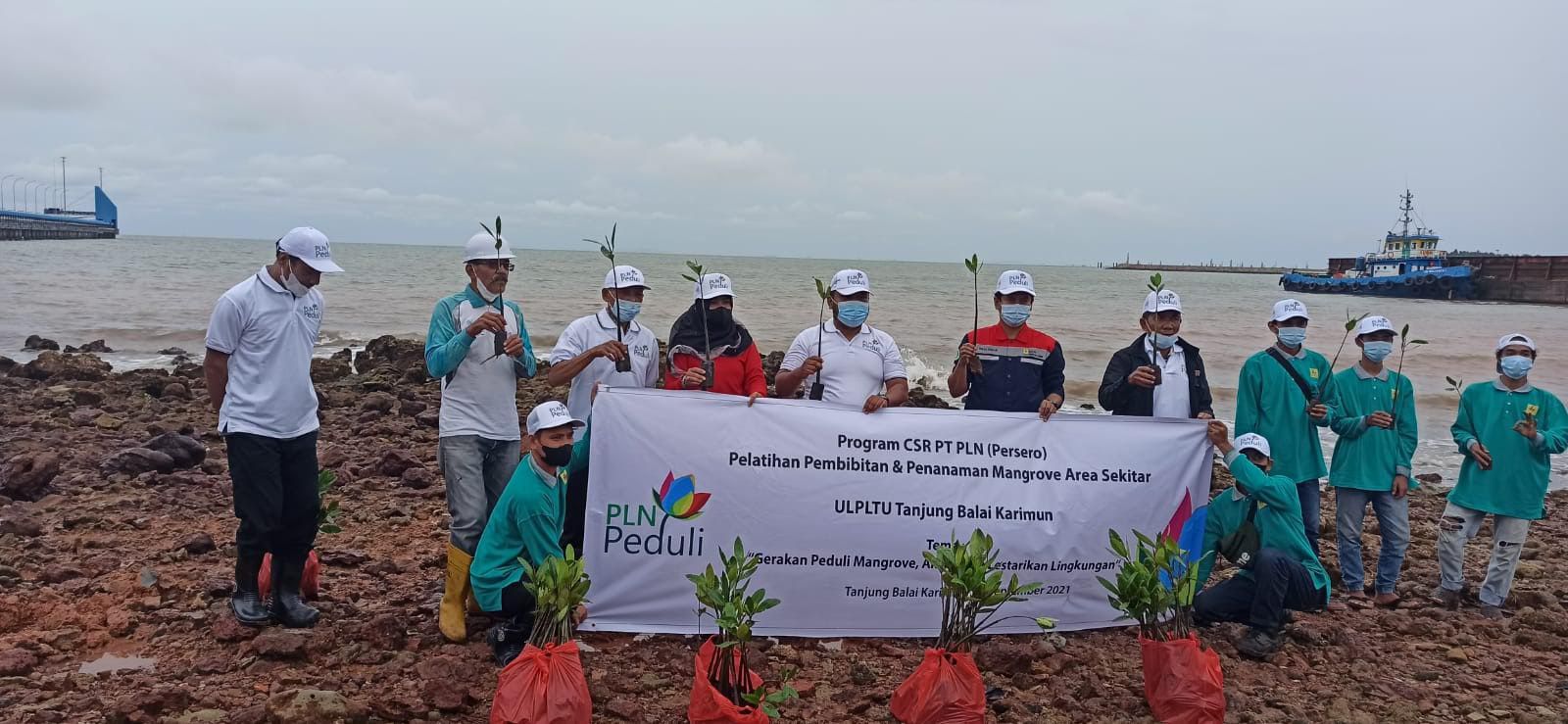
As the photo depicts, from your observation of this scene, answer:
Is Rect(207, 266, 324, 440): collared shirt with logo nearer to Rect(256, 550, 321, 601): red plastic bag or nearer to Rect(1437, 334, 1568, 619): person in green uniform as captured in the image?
Rect(256, 550, 321, 601): red plastic bag

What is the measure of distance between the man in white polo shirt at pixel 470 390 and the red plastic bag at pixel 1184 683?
10.7 feet

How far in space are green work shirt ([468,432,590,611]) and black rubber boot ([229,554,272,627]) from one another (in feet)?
3.97

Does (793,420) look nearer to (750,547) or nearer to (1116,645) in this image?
(750,547)

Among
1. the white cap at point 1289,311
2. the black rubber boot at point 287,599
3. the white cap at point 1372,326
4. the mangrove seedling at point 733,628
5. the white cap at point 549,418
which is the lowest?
the black rubber boot at point 287,599

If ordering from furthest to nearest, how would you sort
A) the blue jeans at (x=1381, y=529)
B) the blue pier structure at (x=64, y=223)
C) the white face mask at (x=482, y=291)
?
the blue pier structure at (x=64, y=223) < the blue jeans at (x=1381, y=529) < the white face mask at (x=482, y=291)

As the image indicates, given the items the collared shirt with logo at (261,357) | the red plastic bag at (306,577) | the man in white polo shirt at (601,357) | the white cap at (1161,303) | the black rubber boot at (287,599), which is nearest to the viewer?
the collared shirt with logo at (261,357)

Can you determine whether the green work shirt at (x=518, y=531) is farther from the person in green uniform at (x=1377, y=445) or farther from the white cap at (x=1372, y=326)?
the white cap at (x=1372, y=326)

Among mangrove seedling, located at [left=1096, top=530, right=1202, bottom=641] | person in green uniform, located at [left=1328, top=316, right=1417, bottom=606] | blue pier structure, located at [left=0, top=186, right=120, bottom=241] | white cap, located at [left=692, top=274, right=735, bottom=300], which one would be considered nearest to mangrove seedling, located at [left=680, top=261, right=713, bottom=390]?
white cap, located at [left=692, top=274, right=735, bottom=300]

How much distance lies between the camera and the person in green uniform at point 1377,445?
6.35m

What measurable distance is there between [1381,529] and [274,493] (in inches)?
265

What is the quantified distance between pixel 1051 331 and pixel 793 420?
27.1 m

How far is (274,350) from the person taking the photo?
15.8 ft

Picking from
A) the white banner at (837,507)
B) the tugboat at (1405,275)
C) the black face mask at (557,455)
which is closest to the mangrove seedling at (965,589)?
the white banner at (837,507)

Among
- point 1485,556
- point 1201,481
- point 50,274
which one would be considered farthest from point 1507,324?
point 50,274
